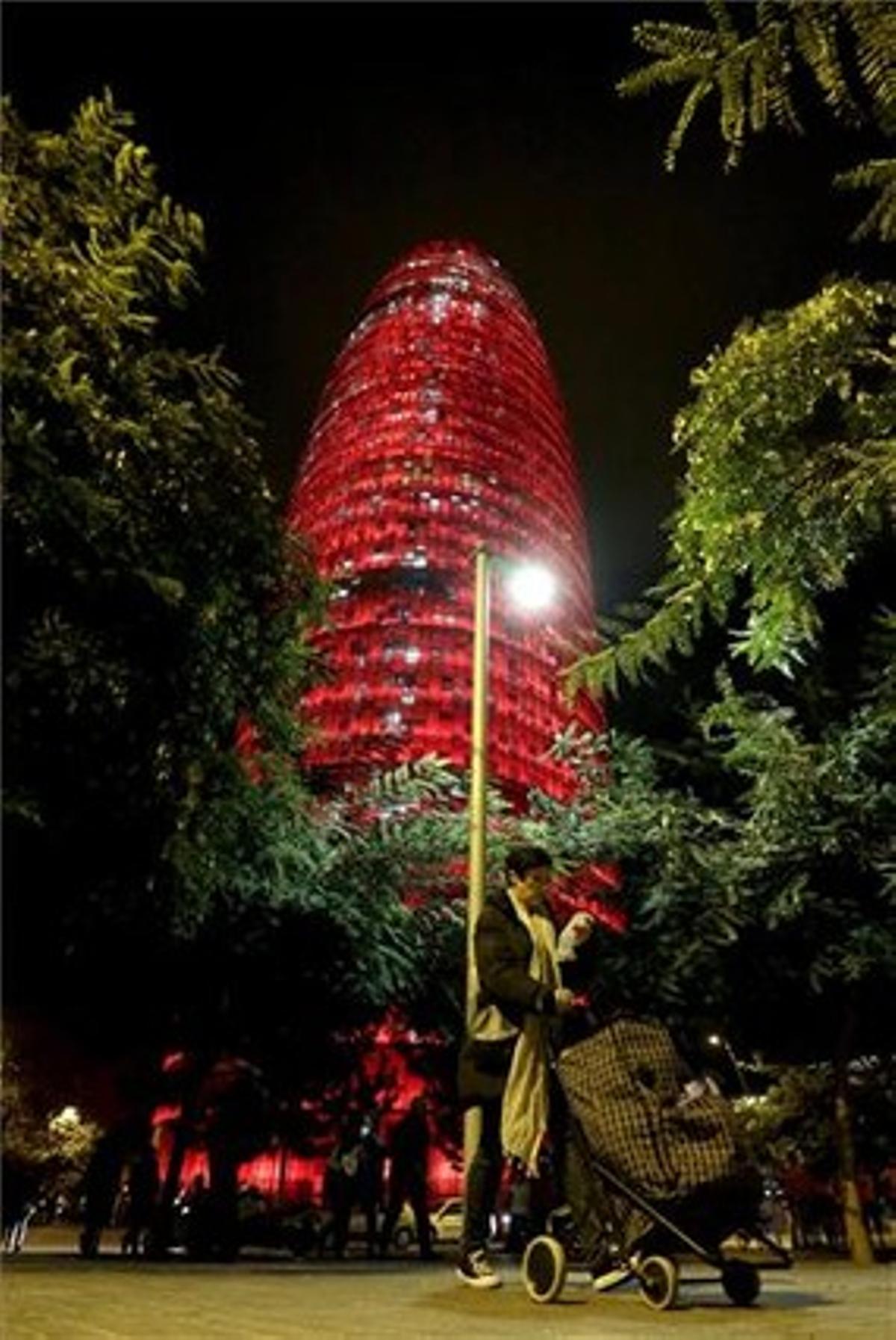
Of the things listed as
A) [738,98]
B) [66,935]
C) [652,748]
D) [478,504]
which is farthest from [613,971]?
[478,504]

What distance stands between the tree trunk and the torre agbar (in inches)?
1192

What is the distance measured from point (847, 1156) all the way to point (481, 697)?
19.2 ft

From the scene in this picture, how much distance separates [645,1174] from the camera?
5547 millimetres

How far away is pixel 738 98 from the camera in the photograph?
422cm

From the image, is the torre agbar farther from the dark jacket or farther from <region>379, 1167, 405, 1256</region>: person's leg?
the dark jacket

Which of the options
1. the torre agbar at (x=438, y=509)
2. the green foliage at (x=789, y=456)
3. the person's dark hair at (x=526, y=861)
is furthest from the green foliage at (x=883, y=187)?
the torre agbar at (x=438, y=509)

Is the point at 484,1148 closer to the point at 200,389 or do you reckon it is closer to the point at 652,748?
the point at 200,389

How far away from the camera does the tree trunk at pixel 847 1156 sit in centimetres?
1325

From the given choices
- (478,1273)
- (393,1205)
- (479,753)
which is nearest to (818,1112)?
(393,1205)

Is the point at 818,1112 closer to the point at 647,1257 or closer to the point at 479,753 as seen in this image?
the point at 479,753

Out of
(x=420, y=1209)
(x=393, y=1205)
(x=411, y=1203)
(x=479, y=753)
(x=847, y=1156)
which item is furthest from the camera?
(x=393, y=1205)

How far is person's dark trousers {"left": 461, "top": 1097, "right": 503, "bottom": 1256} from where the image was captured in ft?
21.6

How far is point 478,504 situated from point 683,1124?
47.5 m

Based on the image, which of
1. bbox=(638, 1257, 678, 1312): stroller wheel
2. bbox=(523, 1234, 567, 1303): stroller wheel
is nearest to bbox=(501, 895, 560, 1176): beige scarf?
bbox=(523, 1234, 567, 1303): stroller wheel
